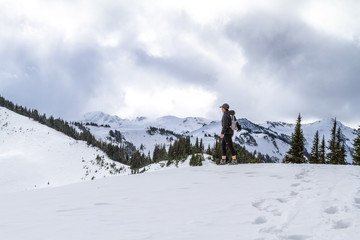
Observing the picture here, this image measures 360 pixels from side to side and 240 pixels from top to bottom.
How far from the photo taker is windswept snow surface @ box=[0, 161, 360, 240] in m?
3.28

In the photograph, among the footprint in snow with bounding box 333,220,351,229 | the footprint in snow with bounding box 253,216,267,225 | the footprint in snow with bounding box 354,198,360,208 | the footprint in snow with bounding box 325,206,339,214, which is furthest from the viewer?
the footprint in snow with bounding box 354,198,360,208

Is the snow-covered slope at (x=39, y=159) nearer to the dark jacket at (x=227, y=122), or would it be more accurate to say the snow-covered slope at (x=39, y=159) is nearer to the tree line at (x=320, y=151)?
the tree line at (x=320, y=151)

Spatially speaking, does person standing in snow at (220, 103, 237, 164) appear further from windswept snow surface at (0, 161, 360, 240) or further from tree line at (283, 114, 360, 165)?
tree line at (283, 114, 360, 165)

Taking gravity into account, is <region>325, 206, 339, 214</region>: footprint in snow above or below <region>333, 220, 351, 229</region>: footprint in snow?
above

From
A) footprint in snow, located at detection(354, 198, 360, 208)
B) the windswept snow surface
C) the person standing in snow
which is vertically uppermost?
the person standing in snow

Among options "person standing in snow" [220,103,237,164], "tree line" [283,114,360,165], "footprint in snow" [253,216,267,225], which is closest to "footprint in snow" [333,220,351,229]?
"footprint in snow" [253,216,267,225]

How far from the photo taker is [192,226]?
3.69 metres

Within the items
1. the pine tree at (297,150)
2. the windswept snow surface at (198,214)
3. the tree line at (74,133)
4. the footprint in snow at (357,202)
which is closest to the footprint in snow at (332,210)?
the windswept snow surface at (198,214)

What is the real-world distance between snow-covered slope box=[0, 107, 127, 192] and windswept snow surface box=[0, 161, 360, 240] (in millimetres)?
59008

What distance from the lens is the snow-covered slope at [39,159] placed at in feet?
194

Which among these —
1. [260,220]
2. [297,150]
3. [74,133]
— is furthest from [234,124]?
[74,133]

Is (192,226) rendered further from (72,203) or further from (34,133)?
(34,133)

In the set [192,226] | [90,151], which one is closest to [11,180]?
[90,151]

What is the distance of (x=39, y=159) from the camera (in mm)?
71375
